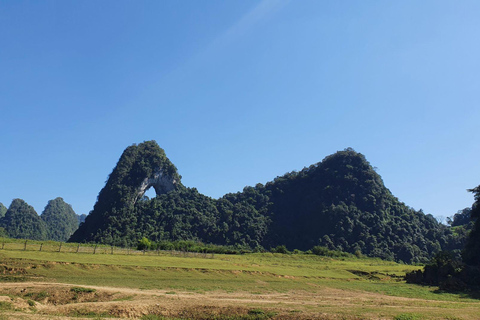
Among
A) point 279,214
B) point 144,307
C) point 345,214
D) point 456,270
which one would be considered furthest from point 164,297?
point 279,214

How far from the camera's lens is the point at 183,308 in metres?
21.3

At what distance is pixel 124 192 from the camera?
126 metres

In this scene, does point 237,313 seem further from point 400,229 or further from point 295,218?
point 295,218

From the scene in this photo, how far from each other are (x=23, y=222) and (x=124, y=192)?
66.5 metres

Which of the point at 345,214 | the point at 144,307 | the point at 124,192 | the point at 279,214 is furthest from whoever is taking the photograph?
the point at 279,214

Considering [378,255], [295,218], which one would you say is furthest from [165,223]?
[378,255]

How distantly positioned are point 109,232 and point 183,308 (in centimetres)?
9906

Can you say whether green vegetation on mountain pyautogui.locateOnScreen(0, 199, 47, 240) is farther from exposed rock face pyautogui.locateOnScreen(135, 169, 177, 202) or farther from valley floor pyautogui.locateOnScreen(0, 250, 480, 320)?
valley floor pyautogui.locateOnScreen(0, 250, 480, 320)

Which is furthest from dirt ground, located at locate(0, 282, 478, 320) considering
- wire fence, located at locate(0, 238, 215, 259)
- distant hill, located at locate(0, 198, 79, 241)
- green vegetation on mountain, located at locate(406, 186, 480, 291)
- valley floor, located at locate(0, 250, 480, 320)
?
distant hill, located at locate(0, 198, 79, 241)

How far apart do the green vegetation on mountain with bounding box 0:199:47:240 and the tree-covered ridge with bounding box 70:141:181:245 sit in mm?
44927

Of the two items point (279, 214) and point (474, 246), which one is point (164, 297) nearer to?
point (474, 246)

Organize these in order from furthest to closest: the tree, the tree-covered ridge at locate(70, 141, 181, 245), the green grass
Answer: the tree-covered ridge at locate(70, 141, 181, 245) → the tree → the green grass

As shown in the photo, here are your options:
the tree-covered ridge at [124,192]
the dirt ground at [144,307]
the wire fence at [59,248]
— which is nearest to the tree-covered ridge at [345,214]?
the tree-covered ridge at [124,192]

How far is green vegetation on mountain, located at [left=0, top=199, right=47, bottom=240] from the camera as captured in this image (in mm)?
149200
